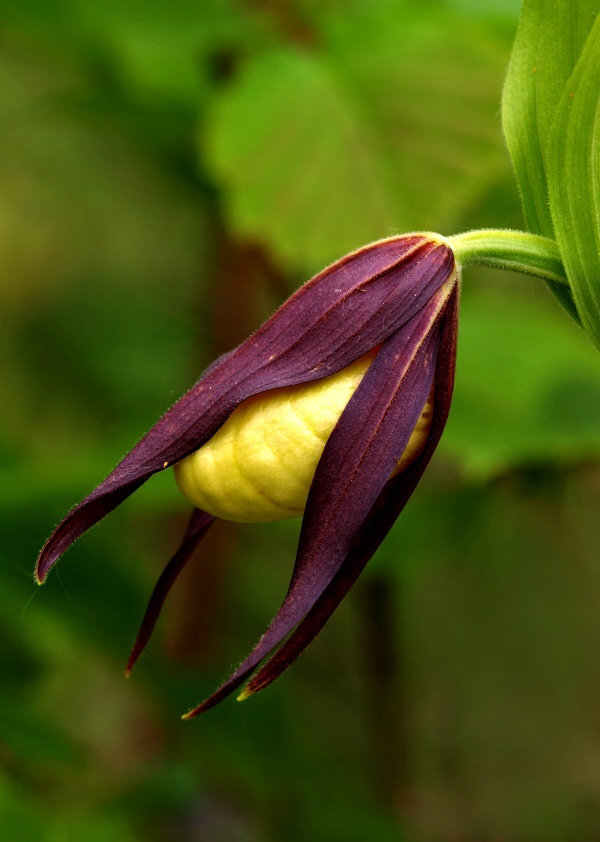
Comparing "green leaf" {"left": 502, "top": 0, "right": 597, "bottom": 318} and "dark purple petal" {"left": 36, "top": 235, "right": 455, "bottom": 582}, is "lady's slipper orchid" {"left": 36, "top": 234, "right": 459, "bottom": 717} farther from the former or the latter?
"green leaf" {"left": 502, "top": 0, "right": 597, "bottom": 318}

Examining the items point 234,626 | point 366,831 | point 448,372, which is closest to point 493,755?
point 234,626

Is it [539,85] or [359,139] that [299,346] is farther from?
[359,139]

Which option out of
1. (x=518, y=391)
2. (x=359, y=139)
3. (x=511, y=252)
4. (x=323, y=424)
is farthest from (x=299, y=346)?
(x=518, y=391)

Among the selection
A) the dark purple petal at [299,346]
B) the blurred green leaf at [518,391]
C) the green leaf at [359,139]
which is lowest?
the blurred green leaf at [518,391]

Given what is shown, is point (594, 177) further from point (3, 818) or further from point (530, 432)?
point (3, 818)

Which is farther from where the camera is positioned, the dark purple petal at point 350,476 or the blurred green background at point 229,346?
the blurred green background at point 229,346

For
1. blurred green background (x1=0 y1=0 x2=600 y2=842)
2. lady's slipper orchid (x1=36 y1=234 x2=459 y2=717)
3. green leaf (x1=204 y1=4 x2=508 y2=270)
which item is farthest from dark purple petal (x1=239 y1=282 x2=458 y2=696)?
green leaf (x1=204 y1=4 x2=508 y2=270)

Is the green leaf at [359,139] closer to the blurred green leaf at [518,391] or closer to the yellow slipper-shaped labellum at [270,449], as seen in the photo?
the blurred green leaf at [518,391]

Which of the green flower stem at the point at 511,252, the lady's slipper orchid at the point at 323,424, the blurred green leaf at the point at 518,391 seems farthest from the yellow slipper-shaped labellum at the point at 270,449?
the blurred green leaf at the point at 518,391

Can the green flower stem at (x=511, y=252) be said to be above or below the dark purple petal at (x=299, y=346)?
below
